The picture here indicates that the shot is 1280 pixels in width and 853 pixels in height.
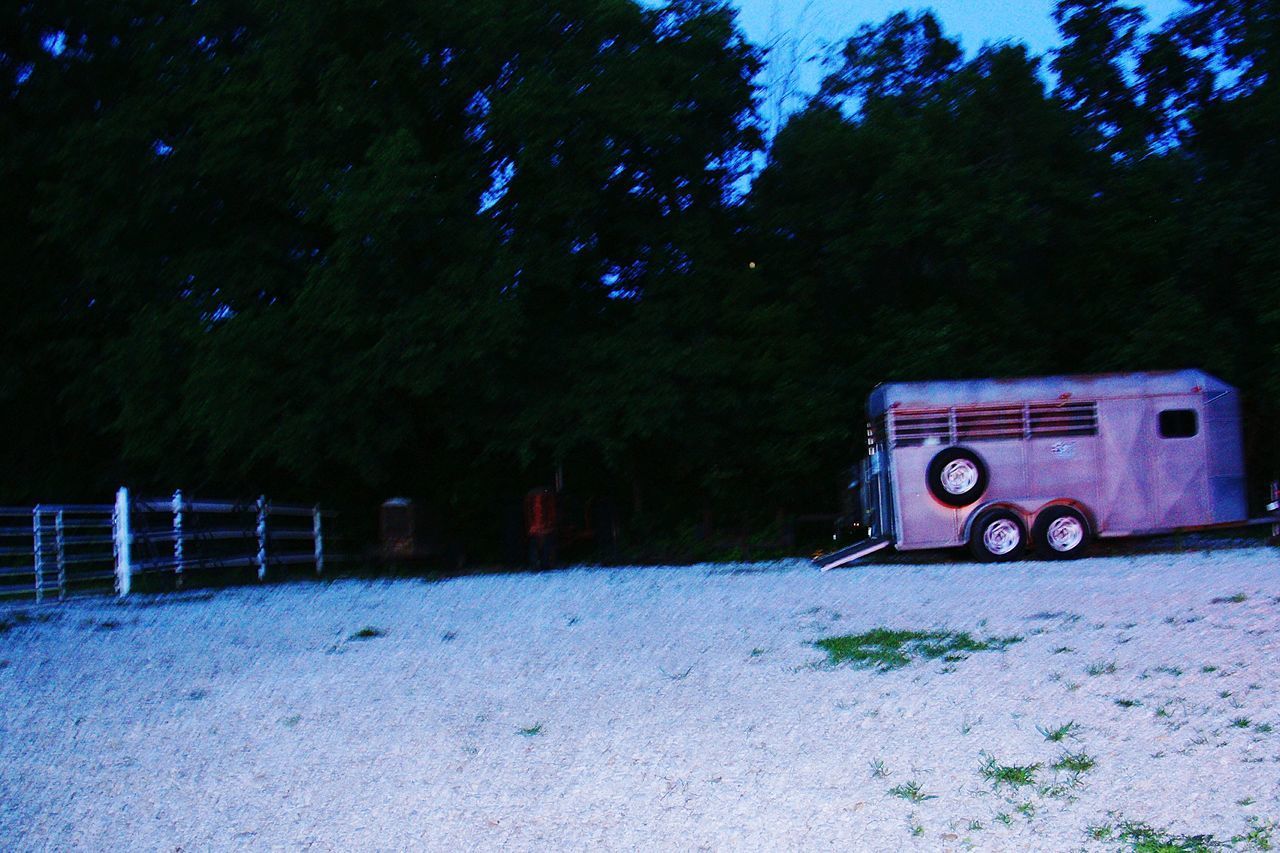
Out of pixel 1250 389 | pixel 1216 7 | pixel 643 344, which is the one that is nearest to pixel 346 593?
pixel 643 344

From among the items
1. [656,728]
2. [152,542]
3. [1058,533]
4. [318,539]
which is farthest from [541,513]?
[656,728]

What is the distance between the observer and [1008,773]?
6.07 metres

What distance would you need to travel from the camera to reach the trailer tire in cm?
1717

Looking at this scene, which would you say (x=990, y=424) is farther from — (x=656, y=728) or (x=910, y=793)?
(x=910, y=793)

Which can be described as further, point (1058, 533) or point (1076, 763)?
point (1058, 533)

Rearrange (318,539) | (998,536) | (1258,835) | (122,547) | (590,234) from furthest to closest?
(590,234), (318,539), (998,536), (122,547), (1258,835)

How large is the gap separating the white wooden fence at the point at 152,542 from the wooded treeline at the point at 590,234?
3.58ft

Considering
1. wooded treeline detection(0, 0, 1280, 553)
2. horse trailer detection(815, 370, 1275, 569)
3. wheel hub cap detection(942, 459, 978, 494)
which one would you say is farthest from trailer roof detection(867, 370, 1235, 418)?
wooded treeline detection(0, 0, 1280, 553)

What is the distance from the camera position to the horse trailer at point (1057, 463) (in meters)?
17.2

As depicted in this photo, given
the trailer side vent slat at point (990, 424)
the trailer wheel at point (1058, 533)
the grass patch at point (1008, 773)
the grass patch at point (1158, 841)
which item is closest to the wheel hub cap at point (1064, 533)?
the trailer wheel at point (1058, 533)

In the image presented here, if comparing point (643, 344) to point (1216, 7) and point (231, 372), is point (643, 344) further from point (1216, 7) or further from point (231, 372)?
point (1216, 7)

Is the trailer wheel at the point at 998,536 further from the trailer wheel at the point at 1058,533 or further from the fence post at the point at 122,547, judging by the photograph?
the fence post at the point at 122,547

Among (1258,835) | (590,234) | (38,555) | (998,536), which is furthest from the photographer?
(590,234)

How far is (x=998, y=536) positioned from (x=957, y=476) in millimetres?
978
